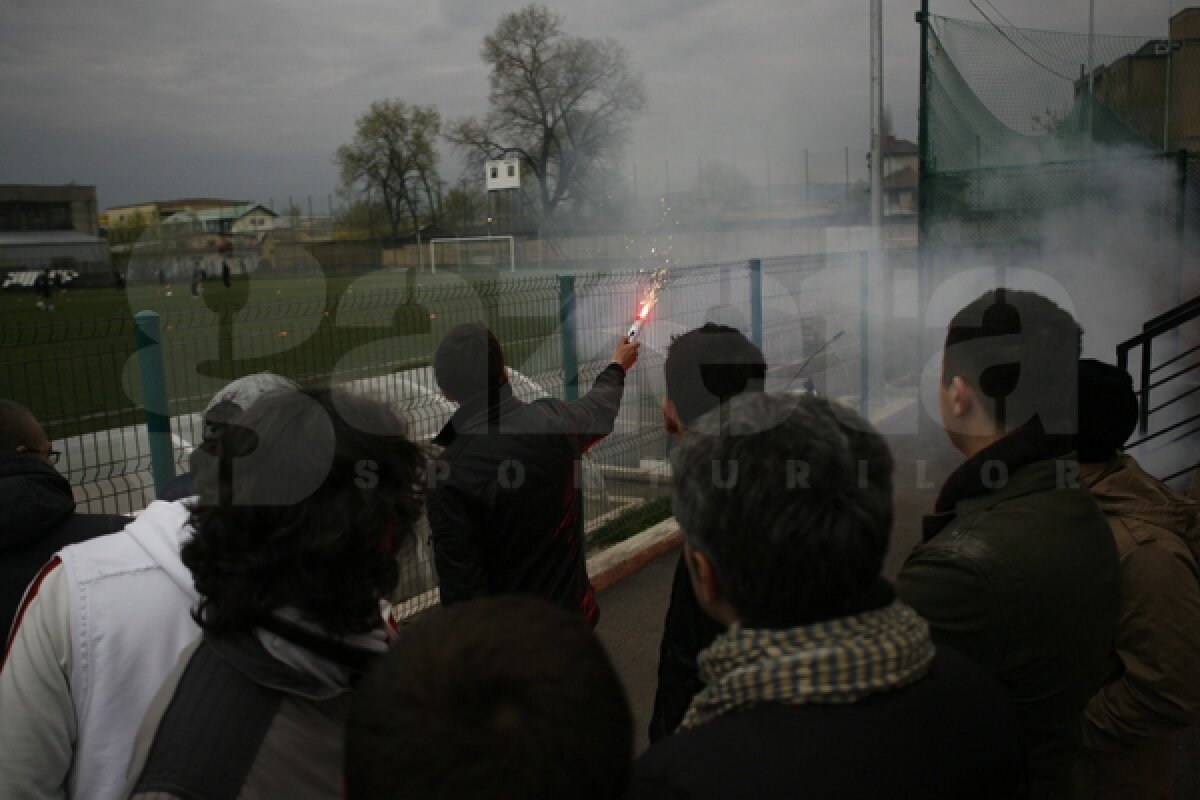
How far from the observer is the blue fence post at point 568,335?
16.1 ft

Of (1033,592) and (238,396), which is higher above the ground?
(238,396)

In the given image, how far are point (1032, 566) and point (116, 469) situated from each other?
13.4ft

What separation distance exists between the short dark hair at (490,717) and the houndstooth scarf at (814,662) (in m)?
0.22

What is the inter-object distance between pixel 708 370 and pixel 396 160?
43580 millimetres

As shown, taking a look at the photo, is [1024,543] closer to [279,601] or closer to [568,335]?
[279,601]

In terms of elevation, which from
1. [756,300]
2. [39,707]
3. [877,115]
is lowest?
[39,707]

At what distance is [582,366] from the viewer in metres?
5.14

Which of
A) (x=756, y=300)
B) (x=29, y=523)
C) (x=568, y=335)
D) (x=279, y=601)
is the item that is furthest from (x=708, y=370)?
(x=756, y=300)

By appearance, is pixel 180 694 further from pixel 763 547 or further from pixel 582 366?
pixel 582 366

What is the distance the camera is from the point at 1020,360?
1.93 meters

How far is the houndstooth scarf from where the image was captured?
3.48ft

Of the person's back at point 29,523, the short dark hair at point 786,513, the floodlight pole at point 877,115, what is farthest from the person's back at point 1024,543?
the floodlight pole at point 877,115

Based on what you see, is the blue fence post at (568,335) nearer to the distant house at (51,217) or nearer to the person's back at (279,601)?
the person's back at (279,601)

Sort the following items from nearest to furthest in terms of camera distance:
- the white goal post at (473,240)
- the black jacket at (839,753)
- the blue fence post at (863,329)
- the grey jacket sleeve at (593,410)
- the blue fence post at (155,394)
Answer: the black jacket at (839,753), the grey jacket sleeve at (593,410), the blue fence post at (155,394), the blue fence post at (863,329), the white goal post at (473,240)
